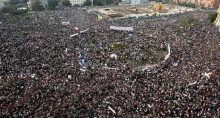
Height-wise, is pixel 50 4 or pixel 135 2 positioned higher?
pixel 50 4

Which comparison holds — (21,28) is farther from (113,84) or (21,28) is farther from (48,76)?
(113,84)

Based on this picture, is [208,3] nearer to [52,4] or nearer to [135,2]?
[135,2]

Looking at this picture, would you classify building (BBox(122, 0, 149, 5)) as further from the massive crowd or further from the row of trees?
the massive crowd

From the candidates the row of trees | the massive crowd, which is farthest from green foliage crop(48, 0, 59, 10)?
the massive crowd

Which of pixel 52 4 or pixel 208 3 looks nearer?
pixel 52 4

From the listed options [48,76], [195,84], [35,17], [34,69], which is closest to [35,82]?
[48,76]

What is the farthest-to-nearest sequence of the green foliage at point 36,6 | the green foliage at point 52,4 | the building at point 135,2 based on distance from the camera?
1. the building at point 135,2
2. the green foliage at point 52,4
3. the green foliage at point 36,6

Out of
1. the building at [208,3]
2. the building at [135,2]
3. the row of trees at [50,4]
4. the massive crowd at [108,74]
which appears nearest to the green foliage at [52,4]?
the row of trees at [50,4]

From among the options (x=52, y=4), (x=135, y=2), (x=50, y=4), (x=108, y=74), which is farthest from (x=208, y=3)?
(x=108, y=74)

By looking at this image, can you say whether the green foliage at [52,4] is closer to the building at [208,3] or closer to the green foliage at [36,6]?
the green foliage at [36,6]
